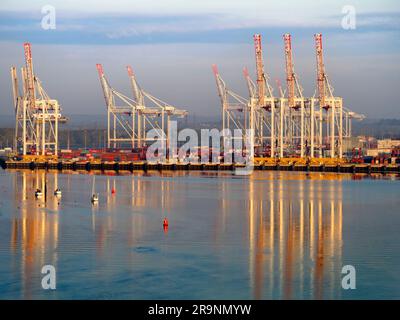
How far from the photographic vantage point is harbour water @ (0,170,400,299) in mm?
21156

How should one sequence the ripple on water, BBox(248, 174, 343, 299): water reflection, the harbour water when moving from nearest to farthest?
the harbour water → BBox(248, 174, 343, 299): water reflection → the ripple on water

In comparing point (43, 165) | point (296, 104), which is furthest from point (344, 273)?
point (43, 165)

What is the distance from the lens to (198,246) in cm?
2739

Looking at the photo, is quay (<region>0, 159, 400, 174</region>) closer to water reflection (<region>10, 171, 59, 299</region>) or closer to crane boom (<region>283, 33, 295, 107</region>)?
crane boom (<region>283, 33, 295, 107</region>)

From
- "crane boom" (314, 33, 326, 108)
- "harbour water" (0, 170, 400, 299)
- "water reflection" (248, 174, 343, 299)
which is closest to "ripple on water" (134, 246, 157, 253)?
"harbour water" (0, 170, 400, 299)

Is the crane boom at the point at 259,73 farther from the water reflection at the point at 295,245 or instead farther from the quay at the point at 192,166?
the water reflection at the point at 295,245

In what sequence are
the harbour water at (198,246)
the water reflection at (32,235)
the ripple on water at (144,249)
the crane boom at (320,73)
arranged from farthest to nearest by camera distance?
1. the crane boom at (320,73)
2. the ripple on water at (144,249)
3. the water reflection at (32,235)
4. the harbour water at (198,246)

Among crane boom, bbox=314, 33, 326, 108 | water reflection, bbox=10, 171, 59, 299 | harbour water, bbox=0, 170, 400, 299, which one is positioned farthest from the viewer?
crane boom, bbox=314, 33, 326, 108

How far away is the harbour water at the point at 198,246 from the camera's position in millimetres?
21156

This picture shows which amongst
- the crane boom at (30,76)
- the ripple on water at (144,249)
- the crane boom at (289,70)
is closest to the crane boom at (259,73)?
the crane boom at (289,70)

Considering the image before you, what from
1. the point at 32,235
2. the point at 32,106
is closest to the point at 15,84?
the point at 32,106

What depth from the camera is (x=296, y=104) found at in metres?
84.5

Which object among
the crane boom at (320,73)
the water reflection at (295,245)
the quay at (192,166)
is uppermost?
the crane boom at (320,73)

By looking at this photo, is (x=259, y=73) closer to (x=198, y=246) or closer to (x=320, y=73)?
(x=320, y=73)
